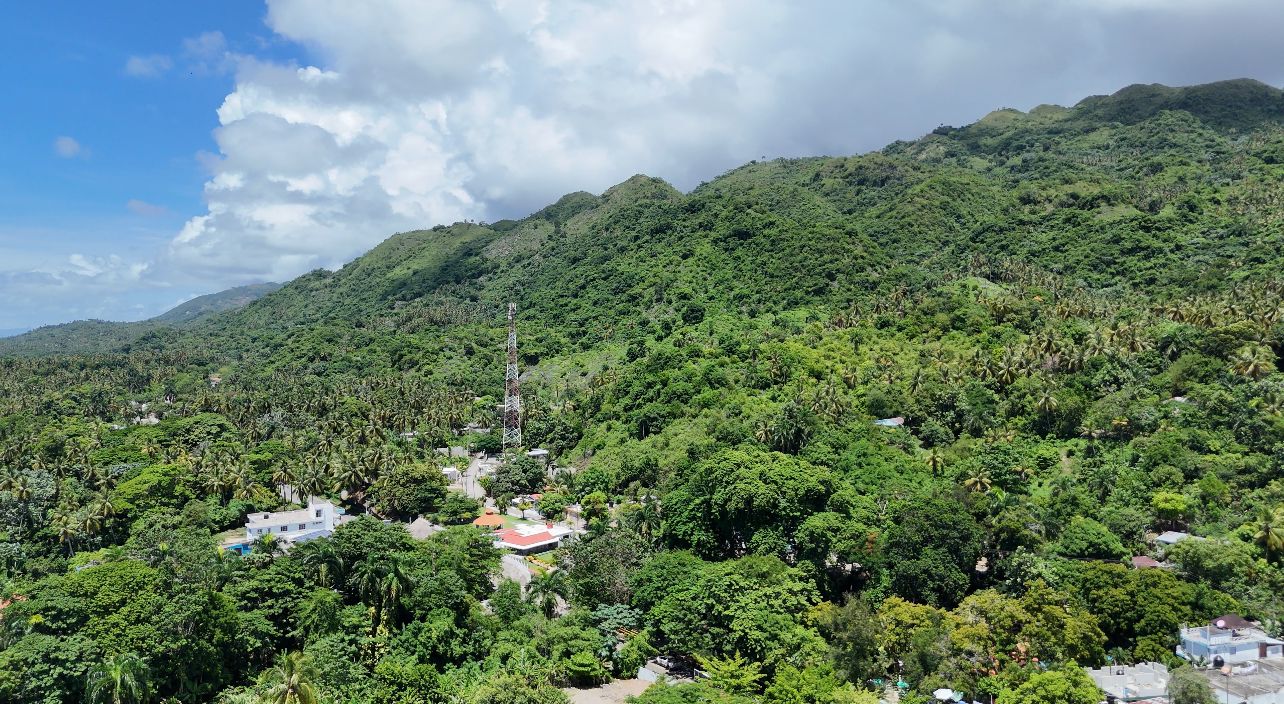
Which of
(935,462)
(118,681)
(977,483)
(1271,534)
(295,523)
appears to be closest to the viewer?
(118,681)

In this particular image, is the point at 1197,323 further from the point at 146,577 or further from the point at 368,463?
the point at 146,577

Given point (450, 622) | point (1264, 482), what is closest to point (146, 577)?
point (450, 622)

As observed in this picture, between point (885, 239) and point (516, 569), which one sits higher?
point (885, 239)

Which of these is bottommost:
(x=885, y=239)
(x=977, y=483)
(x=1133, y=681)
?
(x=1133, y=681)

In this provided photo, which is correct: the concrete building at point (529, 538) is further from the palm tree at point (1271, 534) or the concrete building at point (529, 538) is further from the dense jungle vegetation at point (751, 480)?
the palm tree at point (1271, 534)

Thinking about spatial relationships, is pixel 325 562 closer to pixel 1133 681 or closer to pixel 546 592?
pixel 546 592

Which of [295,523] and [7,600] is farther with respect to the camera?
[295,523]

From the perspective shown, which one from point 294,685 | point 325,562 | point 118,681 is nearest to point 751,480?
point 325,562
